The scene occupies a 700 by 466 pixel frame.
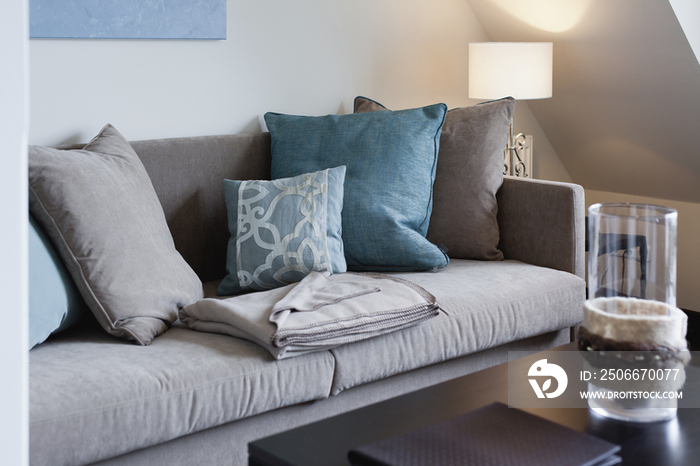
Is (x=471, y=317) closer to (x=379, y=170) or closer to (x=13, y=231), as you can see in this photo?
(x=379, y=170)

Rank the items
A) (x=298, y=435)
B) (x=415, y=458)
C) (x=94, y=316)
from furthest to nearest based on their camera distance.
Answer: (x=94, y=316), (x=298, y=435), (x=415, y=458)

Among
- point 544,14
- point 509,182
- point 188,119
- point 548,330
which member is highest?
point 544,14

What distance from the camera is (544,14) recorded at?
3.15 m

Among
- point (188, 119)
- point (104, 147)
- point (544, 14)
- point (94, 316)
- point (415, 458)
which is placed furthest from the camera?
point (544, 14)

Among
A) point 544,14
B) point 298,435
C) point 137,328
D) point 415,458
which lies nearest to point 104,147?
point 137,328

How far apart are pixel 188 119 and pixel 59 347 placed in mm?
1116

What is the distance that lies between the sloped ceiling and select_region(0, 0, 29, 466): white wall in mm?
2392

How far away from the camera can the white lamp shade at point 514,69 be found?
291 centimetres

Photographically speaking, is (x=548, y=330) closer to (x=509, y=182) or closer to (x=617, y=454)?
(x=509, y=182)

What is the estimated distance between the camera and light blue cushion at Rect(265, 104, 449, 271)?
2287 millimetres

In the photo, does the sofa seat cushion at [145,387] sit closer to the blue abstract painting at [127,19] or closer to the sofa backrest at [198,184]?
the sofa backrest at [198,184]

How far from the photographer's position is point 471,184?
2.48 metres

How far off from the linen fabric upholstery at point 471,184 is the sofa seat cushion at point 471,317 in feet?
0.27

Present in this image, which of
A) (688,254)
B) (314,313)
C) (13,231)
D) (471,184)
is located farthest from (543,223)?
(13,231)
